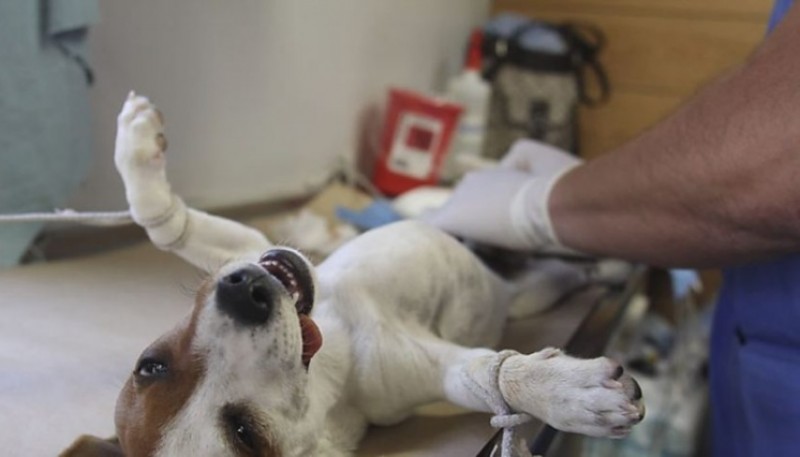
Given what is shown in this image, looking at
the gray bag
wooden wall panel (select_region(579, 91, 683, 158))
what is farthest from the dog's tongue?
wooden wall panel (select_region(579, 91, 683, 158))

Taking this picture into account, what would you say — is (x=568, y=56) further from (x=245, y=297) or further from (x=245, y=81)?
(x=245, y=297)

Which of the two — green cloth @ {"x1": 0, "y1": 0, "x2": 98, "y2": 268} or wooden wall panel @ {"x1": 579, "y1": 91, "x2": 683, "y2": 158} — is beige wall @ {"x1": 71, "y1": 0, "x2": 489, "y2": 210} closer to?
green cloth @ {"x1": 0, "y1": 0, "x2": 98, "y2": 268}

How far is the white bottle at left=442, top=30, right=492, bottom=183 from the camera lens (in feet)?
5.89

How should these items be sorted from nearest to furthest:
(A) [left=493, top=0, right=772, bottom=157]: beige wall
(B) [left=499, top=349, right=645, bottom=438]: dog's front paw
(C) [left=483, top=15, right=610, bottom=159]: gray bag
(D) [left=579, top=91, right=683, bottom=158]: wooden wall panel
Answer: (B) [left=499, top=349, right=645, bottom=438]: dog's front paw, (C) [left=483, top=15, right=610, bottom=159]: gray bag, (A) [left=493, top=0, right=772, bottom=157]: beige wall, (D) [left=579, top=91, right=683, bottom=158]: wooden wall panel

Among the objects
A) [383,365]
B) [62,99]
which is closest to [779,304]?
[383,365]

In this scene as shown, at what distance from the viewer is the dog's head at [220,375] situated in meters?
0.54

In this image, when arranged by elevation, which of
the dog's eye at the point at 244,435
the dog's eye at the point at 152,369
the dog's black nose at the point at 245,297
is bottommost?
the dog's eye at the point at 244,435

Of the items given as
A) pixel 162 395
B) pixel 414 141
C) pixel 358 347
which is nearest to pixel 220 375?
pixel 162 395

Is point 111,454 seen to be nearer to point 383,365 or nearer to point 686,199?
point 383,365

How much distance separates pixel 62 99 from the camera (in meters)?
0.92

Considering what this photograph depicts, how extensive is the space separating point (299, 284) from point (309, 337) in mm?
43

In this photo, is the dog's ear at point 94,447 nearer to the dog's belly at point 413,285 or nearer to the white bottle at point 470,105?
the dog's belly at point 413,285

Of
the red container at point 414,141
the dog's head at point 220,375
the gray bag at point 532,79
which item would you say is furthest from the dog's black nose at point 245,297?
the gray bag at point 532,79

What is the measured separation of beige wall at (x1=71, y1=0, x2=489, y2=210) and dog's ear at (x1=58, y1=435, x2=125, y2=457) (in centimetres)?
48
